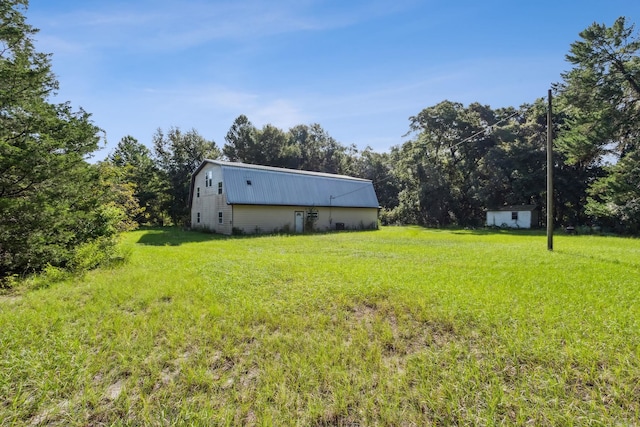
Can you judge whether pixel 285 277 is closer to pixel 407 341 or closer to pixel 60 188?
pixel 407 341

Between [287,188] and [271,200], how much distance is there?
6.00ft

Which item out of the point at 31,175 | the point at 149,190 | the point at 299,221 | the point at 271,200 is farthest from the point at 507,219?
the point at 149,190

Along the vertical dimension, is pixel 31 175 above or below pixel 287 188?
below

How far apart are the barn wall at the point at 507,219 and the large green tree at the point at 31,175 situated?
30.1 m

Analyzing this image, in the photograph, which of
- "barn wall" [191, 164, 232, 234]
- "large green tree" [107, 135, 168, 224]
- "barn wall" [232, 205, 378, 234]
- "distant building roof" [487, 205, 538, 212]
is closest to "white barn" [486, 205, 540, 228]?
"distant building roof" [487, 205, 538, 212]

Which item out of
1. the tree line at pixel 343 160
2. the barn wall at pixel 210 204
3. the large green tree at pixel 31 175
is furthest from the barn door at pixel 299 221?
the large green tree at pixel 31 175

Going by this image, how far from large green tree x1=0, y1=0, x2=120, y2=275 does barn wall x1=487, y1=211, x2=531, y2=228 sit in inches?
1186

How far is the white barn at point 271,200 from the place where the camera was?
19.2 meters

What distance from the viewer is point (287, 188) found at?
21500 mm

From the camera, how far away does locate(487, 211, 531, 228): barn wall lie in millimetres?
26422

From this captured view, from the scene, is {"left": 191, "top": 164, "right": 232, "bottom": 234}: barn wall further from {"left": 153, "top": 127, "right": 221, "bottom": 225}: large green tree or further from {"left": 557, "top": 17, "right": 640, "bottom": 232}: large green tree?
{"left": 557, "top": 17, "right": 640, "bottom": 232}: large green tree

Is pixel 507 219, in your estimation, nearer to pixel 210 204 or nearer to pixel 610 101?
pixel 610 101

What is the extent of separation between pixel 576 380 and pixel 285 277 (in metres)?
4.76

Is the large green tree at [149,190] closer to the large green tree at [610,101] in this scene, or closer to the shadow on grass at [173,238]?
the shadow on grass at [173,238]
